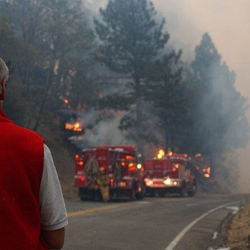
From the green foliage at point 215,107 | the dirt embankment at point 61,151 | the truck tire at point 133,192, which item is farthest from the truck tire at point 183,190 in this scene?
the green foliage at point 215,107

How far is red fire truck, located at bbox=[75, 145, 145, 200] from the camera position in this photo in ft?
102

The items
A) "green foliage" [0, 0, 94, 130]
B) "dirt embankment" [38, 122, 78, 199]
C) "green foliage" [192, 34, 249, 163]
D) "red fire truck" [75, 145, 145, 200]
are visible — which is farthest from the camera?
"green foliage" [192, 34, 249, 163]

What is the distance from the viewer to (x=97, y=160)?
31.7 metres

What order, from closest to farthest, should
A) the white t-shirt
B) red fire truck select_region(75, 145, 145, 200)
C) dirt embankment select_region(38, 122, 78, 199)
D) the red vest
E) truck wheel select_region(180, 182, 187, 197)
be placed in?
the red vest < the white t-shirt < red fire truck select_region(75, 145, 145, 200) < dirt embankment select_region(38, 122, 78, 199) < truck wheel select_region(180, 182, 187, 197)

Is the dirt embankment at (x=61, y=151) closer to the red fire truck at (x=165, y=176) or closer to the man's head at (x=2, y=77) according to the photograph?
the red fire truck at (x=165, y=176)

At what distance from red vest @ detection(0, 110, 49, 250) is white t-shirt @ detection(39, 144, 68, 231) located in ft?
0.10

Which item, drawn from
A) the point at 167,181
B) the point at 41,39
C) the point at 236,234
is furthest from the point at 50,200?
the point at 167,181

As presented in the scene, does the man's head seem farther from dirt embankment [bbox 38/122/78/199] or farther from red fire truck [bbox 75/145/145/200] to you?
dirt embankment [bbox 38/122/78/199]

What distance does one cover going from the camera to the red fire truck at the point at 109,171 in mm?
30969

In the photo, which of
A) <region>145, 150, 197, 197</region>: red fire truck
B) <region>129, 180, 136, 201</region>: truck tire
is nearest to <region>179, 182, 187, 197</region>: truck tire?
<region>145, 150, 197, 197</region>: red fire truck

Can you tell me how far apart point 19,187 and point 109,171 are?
2904 centimetres

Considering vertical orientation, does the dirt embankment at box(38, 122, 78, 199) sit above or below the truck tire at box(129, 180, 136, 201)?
above

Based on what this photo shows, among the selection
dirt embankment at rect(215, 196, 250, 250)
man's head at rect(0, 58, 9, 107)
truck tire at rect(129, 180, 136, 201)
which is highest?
man's head at rect(0, 58, 9, 107)

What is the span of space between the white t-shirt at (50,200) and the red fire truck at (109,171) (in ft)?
92.2
